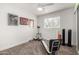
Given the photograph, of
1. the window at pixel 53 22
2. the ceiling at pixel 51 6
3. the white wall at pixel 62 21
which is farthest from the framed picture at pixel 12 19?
the window at pixel 53 22

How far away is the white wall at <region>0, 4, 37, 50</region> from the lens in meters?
2.81

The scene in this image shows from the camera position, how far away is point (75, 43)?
2602 millimetres

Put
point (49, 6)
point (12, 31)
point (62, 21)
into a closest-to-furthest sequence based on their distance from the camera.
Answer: point (49, 6) < point (62, 21) < point (12, 31)

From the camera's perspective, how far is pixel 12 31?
3.29 m

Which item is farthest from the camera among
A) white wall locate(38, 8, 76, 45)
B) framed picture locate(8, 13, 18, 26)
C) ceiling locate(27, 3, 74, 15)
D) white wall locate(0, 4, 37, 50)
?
framed picture locate(8, 13, 18, 26)

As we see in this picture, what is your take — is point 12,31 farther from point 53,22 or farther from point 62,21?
point 62,21

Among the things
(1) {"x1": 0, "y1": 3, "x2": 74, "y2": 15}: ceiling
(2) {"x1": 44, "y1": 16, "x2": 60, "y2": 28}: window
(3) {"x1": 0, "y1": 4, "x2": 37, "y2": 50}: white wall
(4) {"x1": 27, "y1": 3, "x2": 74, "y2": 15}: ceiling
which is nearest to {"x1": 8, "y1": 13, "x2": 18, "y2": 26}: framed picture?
(3) {"x1": 0, "y1": 4, "x2": 37, "y2": 50}: white wall

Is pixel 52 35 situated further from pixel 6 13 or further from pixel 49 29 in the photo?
pixel 6 13

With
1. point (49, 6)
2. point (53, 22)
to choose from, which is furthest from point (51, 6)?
point (53, 22)

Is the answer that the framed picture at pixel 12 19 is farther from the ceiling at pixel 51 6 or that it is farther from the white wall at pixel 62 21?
the white wall at pixel 62 21

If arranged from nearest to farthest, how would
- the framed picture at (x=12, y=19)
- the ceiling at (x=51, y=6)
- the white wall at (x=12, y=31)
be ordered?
the ceiling at (x=51, y=6), the white wall at (x=12, y=31), the framed picture at (x=12, y=19)

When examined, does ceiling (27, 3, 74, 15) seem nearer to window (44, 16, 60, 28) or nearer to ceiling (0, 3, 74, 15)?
ceiling (0, 3, 74, 15)

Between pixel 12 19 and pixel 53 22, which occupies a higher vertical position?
pixel 12 19

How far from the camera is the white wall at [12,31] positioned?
2806mm
